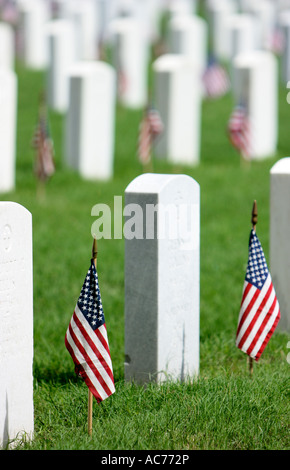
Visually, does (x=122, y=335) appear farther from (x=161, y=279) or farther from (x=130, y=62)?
(x=130, y=62)

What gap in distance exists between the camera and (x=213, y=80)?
19984mm

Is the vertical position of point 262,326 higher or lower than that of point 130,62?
lower

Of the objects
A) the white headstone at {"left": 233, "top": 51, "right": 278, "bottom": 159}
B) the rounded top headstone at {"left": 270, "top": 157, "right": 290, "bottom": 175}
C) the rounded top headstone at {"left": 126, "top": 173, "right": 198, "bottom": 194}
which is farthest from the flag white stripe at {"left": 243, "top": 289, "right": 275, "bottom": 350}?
Answer: the white headstone at {"left": 233, "top": 51, "right": 278, "bottom": 159}

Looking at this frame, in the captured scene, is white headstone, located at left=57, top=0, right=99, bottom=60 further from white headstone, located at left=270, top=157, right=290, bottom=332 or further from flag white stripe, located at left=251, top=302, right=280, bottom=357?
flag white stripe, located at left=251, top=302, right=280, bottom=357

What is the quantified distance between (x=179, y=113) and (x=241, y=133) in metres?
1.14

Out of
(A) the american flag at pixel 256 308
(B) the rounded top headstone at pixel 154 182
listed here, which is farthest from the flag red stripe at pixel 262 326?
(B) the rounded top headstone at pixel 154 182

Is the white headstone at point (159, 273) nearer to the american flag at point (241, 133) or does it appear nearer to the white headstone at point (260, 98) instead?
the american flag at point (241, 133)

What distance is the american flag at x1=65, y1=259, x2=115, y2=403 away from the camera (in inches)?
208

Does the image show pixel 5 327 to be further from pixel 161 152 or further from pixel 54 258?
pixel 161 152

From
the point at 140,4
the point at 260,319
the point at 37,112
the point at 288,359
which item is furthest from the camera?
the point at 140,4

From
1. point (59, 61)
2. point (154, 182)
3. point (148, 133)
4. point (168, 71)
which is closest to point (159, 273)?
point (154, 182)

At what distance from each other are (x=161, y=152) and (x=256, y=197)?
311cm

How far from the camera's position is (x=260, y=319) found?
613cm
